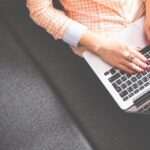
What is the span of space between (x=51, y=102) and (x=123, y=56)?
284 mm

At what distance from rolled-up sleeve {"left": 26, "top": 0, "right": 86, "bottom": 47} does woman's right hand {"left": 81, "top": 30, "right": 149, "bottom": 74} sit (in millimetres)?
39

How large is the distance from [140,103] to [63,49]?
0.35m

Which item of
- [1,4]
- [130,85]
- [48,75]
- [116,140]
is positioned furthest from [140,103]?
[1,4]

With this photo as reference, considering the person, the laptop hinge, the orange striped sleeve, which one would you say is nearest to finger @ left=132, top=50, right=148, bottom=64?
the person

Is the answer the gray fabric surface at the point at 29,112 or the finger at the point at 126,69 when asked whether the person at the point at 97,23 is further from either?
the gray fabric surface at the point at 29,112

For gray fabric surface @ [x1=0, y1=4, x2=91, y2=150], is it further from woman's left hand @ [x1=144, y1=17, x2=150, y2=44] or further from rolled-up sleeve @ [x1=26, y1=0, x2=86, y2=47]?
woman's left hand @ [x1=144, y1=17, x2=150, y2=44]

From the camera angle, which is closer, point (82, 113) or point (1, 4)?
point (82, 113)

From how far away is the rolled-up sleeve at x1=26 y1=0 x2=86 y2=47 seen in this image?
115cm

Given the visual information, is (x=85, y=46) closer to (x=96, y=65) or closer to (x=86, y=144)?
(x=96, y=65)

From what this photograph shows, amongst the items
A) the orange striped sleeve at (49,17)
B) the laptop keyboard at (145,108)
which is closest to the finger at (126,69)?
the laptop keyboard at (145,108)

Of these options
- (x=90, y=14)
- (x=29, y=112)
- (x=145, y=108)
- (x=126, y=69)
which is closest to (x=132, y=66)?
(x=126, y=69)

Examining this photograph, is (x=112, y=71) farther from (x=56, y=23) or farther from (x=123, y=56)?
(x=56, y=23)

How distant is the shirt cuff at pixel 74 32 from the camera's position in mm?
1152

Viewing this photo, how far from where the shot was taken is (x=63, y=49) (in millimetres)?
1261
